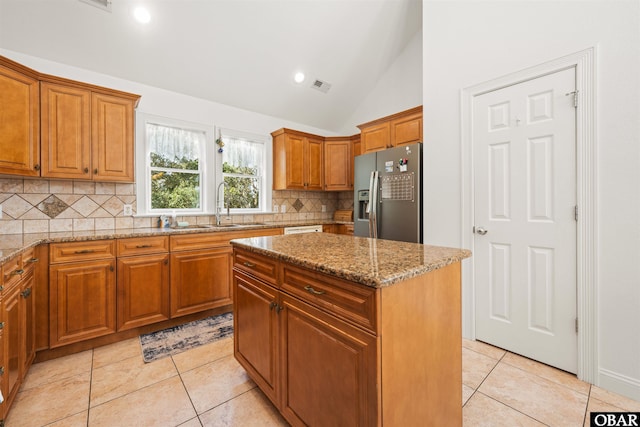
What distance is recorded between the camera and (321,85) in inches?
160

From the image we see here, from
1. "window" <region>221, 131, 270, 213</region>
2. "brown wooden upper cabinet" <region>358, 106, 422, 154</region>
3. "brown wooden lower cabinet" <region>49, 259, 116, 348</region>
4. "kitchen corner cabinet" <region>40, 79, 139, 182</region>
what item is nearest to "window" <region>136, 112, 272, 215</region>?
"window" <region>221, 131, 270, 213</region>

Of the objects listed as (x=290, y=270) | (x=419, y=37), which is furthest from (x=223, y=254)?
(x=419, y=37)

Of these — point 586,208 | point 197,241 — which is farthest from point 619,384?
point 197,241

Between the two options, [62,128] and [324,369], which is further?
[62,128]

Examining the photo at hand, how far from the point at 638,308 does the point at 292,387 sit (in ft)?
6.94

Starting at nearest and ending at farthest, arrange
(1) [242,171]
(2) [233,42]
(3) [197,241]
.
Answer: (3) [197,241], (2) [233,42], (1) [242,171]

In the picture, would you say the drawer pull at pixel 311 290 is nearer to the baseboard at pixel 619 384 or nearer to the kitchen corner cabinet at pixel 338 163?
the baseboard at pixel 619 384

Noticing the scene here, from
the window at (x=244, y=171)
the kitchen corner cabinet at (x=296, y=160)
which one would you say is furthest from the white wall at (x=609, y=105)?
the window at (x=244, y=171)

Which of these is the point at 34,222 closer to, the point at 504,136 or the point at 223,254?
the point at 223,254

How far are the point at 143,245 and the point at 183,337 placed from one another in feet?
3.00

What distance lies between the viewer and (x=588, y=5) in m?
1.81

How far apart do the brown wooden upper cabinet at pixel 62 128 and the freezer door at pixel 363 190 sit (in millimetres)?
2483

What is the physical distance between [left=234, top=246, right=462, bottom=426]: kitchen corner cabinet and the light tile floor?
38 cm

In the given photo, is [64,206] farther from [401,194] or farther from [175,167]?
[401,194]
